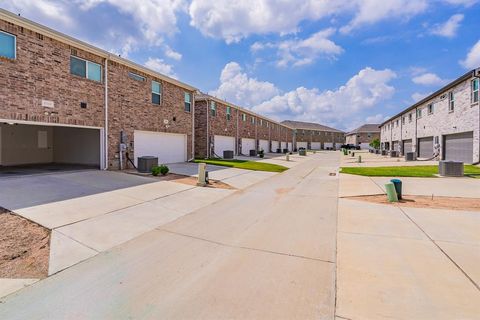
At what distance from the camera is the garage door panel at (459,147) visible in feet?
64.2

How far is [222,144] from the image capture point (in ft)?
92.3

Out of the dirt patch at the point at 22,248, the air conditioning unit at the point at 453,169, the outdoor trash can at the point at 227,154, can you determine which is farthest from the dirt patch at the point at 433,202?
the outdoor trash can at the point at 227,154

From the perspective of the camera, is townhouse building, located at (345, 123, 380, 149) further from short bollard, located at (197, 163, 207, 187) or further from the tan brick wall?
the tan brick wall

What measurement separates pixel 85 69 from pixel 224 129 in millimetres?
16650

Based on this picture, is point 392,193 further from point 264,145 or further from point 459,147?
point 264,145

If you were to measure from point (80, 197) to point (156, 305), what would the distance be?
21.0ft

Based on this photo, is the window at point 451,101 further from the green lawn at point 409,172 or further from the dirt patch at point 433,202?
the dirt patch at point 433,202

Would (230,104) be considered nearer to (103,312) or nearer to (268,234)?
(268,234)

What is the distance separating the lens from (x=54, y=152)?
18.1m

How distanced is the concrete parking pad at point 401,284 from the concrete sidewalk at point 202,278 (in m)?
0.24

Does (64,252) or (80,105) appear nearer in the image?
(64,252)

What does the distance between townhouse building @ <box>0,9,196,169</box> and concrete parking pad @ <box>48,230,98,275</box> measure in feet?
23.8

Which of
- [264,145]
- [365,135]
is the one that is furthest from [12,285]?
[365,135]

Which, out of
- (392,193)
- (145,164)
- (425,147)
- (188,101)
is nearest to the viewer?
(392,193)
